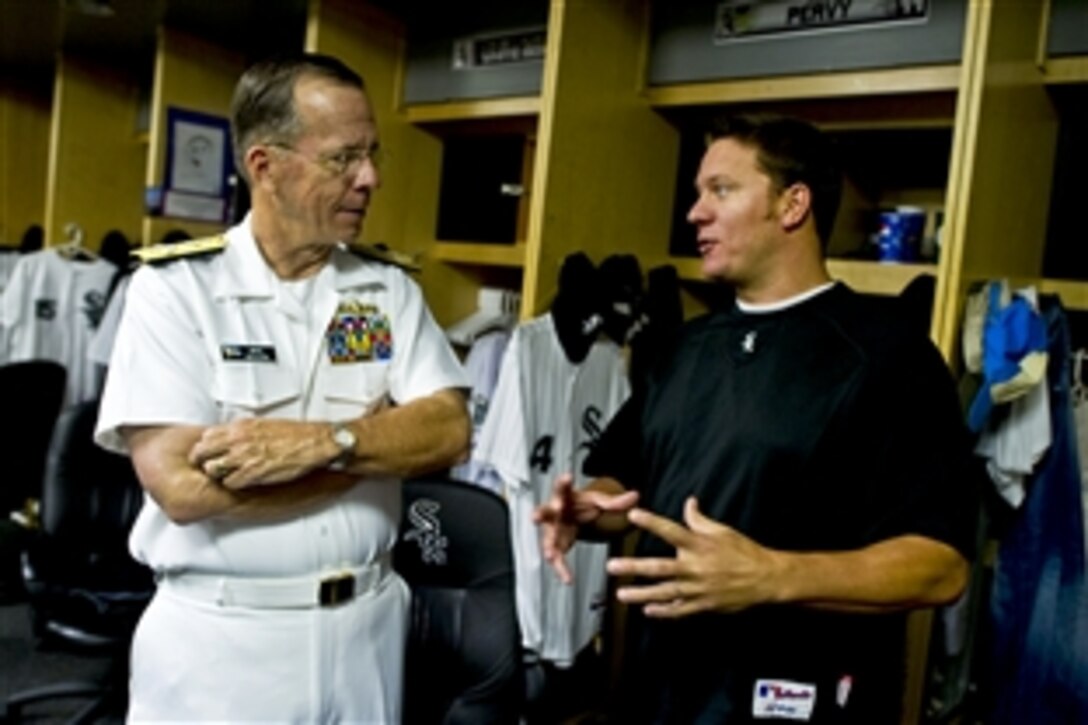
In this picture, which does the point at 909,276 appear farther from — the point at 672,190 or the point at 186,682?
the point at 186,682

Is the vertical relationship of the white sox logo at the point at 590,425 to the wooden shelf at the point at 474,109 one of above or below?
below

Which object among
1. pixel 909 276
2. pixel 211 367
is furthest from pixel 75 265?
pixel 909 276

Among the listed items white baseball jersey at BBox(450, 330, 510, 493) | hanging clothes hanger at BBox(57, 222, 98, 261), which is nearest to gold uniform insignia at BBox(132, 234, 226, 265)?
white baseball jersey at BBox(450, 330, 510, 493)

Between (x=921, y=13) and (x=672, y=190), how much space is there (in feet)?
2.93

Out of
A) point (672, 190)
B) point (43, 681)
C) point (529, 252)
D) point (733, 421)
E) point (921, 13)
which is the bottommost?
point (43, 681)

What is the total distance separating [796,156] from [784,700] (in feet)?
2.60

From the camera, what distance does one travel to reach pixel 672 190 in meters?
2.88

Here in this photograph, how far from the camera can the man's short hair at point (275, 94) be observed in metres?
1.33

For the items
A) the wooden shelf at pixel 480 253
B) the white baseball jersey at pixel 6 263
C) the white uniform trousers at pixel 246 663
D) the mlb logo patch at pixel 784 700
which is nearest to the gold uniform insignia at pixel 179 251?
the white uniform trousers at pixel 246 663

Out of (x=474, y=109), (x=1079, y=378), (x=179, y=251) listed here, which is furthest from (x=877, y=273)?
(x=179, y=251)

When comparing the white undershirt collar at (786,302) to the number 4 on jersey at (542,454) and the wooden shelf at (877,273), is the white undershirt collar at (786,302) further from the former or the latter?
the number 4 on jersey at (542,454)

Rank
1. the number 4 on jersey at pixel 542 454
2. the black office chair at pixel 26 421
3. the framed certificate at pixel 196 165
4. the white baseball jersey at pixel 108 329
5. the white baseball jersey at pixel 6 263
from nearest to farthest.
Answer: the number 4 on jersey at pixel 542 454, the black office chair at pixel 26 421, the white baseball jersey at pixel 108 329, the framed certificate at pixel 196 165, the white baseball jersey at pixel 6 263

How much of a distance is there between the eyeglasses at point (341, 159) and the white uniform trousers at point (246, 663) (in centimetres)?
64

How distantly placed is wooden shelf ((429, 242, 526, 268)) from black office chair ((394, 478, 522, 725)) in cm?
130
